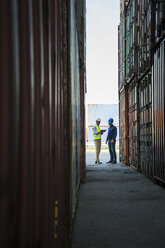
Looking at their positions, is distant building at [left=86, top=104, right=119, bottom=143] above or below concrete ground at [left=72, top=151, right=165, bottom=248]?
above

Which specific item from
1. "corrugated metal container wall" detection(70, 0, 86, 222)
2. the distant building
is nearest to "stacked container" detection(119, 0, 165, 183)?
"corrugated metal container wall" detection(70, 0, 86, 222)

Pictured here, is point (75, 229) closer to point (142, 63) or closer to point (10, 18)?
point (10, 18)

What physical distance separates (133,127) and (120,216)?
22.8 ft

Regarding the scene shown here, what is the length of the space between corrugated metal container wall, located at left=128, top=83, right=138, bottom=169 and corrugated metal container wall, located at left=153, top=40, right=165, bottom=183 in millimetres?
3217

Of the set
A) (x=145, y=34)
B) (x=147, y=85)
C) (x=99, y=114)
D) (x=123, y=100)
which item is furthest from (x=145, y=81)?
(x=99, y=114)

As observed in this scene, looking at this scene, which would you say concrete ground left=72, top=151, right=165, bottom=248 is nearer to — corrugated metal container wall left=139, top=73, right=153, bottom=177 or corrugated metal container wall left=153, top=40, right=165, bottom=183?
corrugated metal container wall left=153, top=40, right=165, bottom=183

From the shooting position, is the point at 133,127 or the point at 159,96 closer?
the point at 159,96

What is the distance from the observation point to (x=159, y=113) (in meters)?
6.94

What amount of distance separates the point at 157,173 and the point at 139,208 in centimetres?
233

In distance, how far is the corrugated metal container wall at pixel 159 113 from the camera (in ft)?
21.7

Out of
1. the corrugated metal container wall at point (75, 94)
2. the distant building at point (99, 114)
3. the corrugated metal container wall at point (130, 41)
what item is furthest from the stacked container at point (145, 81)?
the distant building at point (99, 114)

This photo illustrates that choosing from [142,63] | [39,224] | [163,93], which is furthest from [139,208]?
[142,63]

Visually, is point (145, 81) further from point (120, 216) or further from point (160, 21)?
point (120, 216)

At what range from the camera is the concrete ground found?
3.51m
